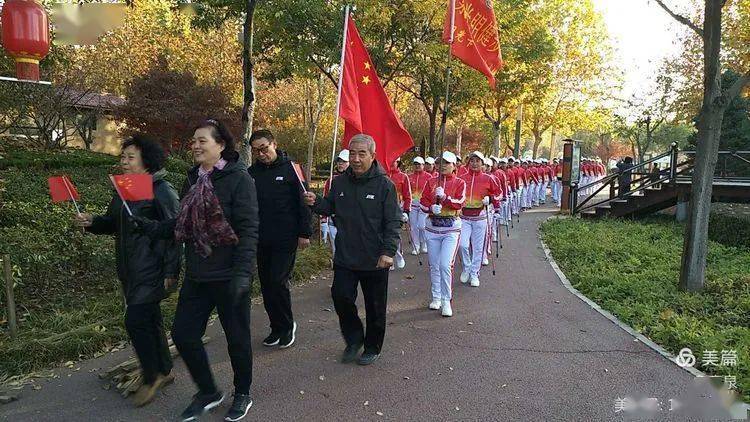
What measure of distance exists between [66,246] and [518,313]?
609cm

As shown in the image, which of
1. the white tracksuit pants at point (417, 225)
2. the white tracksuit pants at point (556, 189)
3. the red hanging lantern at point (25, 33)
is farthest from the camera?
the white tracksuit pants at point (556, 189)

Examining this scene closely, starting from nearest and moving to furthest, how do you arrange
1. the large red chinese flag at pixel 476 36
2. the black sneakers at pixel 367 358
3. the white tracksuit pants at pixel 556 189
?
the black sneakers at pixel 367 358, the large red chinese flag at pixel 476 36, the white tracksuit pants at pixel 556 189

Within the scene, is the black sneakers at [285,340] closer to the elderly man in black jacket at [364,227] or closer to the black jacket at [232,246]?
the elderly man in black jacket at [364,227]

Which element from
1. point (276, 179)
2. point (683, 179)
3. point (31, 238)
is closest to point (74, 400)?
point (276, 179)

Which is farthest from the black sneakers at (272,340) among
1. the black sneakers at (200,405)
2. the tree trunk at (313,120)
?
the tree trunk at (313,120)

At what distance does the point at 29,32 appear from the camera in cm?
458

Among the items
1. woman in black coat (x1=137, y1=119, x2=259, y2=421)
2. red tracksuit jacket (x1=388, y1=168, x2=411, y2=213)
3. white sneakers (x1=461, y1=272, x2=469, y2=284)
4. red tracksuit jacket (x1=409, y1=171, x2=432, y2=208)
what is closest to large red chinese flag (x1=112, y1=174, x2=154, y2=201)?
woman in black coat (x1=137, y1=119, x2=259, y2=421)

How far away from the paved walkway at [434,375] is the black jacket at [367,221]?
1.05m

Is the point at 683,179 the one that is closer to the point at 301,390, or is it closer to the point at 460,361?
the point at 460,361

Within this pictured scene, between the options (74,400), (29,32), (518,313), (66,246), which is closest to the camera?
Result: (74,400)

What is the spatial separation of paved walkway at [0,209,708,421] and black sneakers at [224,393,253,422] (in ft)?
0.44

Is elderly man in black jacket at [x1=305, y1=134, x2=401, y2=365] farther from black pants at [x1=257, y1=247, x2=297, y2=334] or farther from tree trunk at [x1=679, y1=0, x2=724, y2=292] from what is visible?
tree trunk at [x1=679, y1=0, x2=724, y2=292]

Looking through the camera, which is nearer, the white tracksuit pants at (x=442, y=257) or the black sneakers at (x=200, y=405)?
the black sneakers at (x=200, y=405)

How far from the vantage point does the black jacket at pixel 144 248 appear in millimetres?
4043
